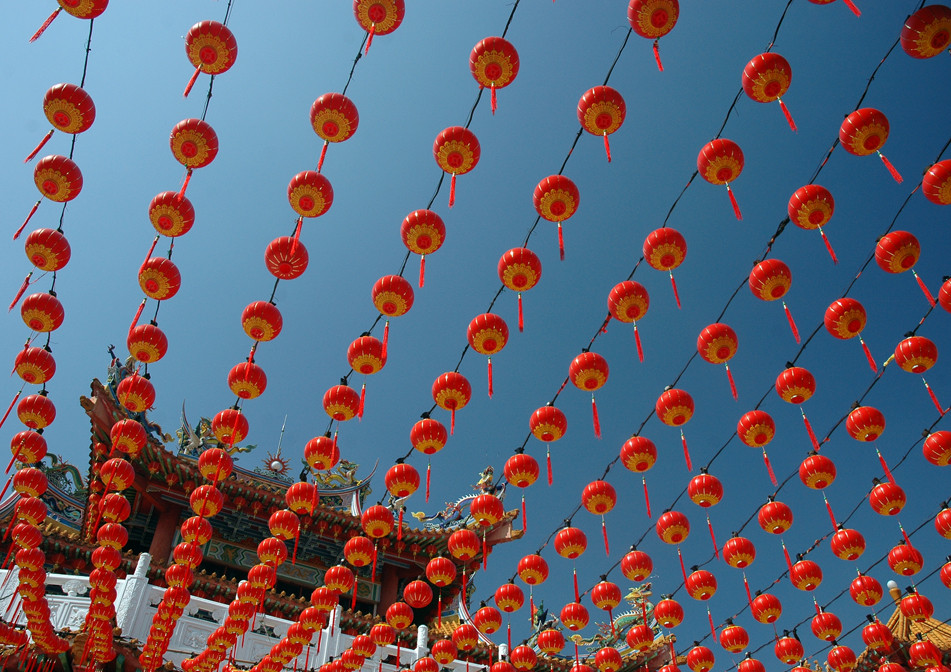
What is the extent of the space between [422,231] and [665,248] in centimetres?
229

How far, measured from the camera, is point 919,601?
838 centimetres

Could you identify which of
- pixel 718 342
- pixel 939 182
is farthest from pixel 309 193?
pixel 939 182

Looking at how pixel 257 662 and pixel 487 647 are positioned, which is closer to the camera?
pixel 257 662

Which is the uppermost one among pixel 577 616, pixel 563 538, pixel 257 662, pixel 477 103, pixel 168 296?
pixel 477 103

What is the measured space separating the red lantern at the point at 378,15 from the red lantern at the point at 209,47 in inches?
39.7

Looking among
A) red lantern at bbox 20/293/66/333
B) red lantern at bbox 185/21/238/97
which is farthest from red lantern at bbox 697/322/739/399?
red lantern at bbox 20/293/66/333

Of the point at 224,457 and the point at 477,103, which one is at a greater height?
the point at 477,103

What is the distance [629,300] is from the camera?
647 cm

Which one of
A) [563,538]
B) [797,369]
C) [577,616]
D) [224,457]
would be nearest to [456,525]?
[577,616]

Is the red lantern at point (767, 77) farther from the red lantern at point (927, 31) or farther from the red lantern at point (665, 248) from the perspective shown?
the red lantern at point (665, 248)

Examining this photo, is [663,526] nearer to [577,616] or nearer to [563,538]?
[563,538]

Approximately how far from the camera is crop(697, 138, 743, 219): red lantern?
18.1 ft

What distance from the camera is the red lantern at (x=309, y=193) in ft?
18.2

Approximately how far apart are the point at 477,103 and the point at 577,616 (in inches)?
290
